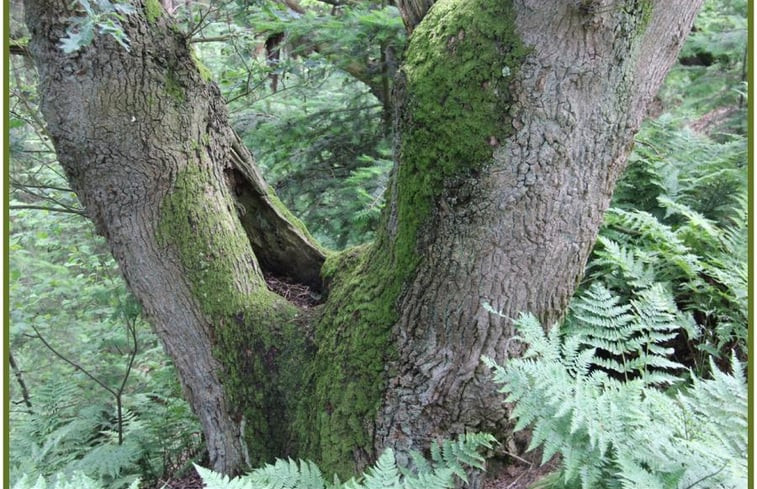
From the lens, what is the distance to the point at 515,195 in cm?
199

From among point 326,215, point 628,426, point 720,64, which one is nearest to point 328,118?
point 326,215

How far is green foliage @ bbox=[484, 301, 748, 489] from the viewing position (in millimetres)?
1736

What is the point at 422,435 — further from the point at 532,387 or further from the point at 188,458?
the point at 188,458

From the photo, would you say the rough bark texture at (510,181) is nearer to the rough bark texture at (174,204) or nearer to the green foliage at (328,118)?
the rough bark texture at (174,204)

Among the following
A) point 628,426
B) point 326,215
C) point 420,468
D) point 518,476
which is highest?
point 326,215

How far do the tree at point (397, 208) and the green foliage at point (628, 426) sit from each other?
1.00ft

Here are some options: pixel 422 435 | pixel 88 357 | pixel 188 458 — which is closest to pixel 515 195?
pixel 422 435

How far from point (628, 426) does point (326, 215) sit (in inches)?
136

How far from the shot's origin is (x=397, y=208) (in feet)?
7.57

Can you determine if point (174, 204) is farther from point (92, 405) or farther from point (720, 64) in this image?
point (720, 64)

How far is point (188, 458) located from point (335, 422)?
71.1 inches

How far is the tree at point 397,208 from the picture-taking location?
Answer: 6.31 feet

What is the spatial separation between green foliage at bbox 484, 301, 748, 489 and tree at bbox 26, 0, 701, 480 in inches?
12.0

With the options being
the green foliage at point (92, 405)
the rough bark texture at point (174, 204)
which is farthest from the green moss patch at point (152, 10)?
the green foliage at point (92, 405)
